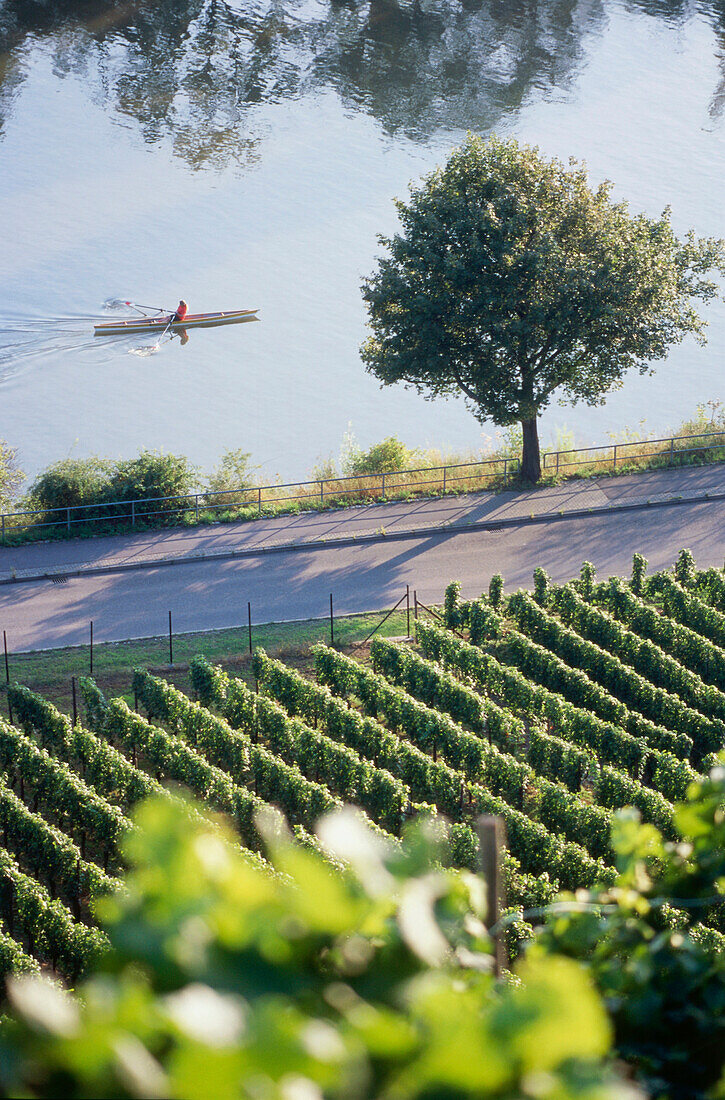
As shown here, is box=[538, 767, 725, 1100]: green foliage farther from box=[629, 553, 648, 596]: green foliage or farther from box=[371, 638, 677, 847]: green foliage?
box=[629, 553, 648, 596]: green foliage

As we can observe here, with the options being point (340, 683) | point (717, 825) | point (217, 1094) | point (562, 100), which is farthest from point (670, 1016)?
point (562, 100)

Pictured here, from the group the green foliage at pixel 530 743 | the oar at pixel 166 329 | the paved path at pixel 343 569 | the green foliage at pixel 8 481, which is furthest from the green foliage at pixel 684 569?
the oar at pixel 166 329

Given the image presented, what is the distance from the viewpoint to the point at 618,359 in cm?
2767

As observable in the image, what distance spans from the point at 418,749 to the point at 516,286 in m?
12.7

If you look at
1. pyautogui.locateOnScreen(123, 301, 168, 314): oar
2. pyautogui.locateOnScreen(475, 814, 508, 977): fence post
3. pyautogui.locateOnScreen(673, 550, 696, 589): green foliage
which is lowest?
pyautogui.locateOnScreen(673, 550, 696, 589): green foliage

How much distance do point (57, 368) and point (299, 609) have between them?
2469 centimetres

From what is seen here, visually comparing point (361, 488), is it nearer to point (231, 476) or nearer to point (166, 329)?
point (231, 476)

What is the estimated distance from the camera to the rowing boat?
4641cm

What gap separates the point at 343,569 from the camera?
26844mm

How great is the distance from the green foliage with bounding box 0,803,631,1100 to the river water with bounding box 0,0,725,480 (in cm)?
3610

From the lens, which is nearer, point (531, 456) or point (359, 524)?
point (359, 524)

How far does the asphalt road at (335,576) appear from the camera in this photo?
24609 mm

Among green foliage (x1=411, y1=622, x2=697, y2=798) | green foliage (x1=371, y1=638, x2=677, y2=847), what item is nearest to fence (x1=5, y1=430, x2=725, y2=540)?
green foliage (x1=411, y1=622, x2=697, y2=798)

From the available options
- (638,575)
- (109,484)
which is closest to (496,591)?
(638,575)
